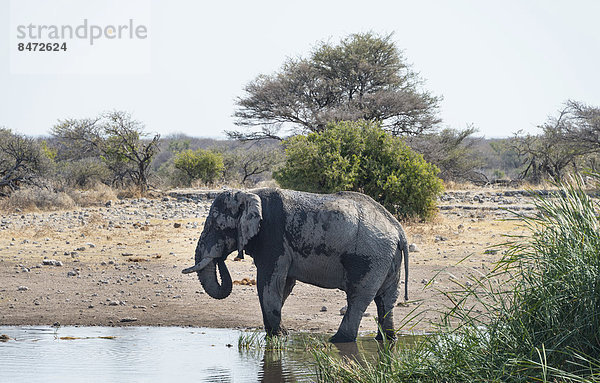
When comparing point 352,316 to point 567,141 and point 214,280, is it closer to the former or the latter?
point 214,280

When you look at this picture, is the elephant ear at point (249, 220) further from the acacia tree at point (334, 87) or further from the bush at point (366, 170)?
the acacia tree at point (334, 87)

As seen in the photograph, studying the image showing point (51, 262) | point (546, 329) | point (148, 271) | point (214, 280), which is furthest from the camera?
point (51, 262)

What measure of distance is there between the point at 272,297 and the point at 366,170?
1200 cm

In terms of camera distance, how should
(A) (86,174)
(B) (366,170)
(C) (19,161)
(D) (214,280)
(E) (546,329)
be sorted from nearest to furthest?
(E) (546,329)
(D) (214,280)
(B) (366,170)
(C) (19,161)
(A) (86,174)

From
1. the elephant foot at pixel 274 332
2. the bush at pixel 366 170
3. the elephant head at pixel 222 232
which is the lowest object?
the elephant foot at pixel 274 332

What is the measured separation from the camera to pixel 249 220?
27.3ft

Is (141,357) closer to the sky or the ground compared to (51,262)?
closer to the ground

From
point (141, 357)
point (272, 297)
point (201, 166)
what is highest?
point (201, 166)

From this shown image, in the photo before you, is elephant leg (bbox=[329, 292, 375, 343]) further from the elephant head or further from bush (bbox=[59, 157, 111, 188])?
bush (bbox=[59, 157, 111, 188])

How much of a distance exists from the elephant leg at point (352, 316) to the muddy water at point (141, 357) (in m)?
0.17

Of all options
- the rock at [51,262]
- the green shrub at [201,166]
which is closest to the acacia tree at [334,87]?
the green shrub at [201,166]

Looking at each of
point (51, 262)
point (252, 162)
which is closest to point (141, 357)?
point (51, 262)

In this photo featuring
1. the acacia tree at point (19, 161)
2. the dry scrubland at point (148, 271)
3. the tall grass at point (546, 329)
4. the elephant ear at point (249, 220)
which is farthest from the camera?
the acacia tree at point (19, 161)

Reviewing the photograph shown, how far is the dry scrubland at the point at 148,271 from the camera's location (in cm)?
1056
